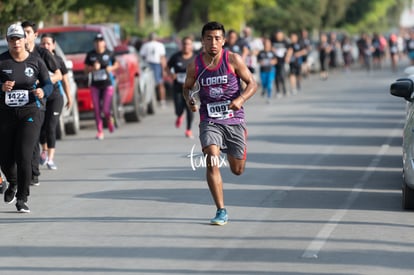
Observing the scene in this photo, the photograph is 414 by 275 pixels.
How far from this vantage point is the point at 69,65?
18.5 m

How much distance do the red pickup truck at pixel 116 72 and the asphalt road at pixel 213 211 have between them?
948 mm

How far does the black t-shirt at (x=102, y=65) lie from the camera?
20281 millimetres

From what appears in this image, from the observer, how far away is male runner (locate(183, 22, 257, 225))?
11117 mm

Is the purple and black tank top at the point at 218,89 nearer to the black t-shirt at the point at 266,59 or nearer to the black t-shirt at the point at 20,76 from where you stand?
the black t-shirt at the point at 20,76

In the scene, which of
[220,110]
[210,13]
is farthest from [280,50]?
[210,13]

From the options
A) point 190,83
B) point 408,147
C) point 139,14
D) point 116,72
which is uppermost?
point 190,83

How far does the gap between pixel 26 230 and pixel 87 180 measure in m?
4.15

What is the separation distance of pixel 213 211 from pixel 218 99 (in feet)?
4.43

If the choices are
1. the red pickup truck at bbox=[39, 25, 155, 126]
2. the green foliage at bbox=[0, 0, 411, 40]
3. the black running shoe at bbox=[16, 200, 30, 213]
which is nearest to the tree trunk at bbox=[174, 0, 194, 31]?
the green foliage at bbox=[0, 0, 411, 40]

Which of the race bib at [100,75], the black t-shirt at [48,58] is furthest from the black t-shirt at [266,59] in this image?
the black t-shirt at [48,58]

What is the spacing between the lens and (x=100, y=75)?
20.4m

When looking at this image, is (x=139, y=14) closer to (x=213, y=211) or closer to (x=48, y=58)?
(x=48, y=58)

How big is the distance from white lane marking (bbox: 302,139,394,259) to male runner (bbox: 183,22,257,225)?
961mm

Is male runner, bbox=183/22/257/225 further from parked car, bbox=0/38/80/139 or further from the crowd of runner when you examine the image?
the crowd of runner
